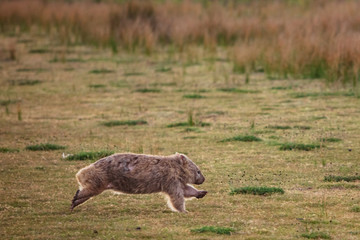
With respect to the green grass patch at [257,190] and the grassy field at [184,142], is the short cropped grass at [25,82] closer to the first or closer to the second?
the grassy field at [184,142]

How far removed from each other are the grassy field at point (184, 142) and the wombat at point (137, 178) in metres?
0.17

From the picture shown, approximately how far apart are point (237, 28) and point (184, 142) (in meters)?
11.0

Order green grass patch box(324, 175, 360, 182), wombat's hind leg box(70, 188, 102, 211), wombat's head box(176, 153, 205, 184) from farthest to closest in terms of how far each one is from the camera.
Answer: green grass patch box(324, 175, 360, 182), wombat's head box(176, 153, 205, 184), wombat's hind leg box(70, 188, 102, 211)

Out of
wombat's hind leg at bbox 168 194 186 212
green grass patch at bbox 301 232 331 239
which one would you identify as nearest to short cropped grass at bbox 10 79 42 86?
wombat's hind leg at bbox 168 194 186 212

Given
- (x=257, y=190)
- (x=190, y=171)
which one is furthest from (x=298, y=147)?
(x=190, y=171)

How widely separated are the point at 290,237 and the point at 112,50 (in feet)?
49.7

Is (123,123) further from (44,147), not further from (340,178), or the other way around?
(340,178)

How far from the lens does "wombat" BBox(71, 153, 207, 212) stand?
21.9ft

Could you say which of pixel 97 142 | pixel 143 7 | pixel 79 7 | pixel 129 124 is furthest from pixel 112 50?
pixel 97 142

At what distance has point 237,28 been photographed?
20.7 meters

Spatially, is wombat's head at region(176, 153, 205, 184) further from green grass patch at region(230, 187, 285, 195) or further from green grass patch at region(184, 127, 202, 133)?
green grass patch at region(184, 127, 202, 133)

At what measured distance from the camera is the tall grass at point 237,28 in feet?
51.4

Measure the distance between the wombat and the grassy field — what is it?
17 cm

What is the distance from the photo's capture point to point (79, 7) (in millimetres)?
24578
